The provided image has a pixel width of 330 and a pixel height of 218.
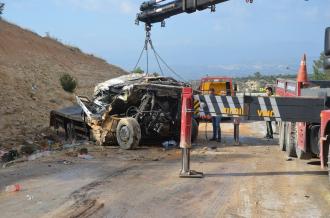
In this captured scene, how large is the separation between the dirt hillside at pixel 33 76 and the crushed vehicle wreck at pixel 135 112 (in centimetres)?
336

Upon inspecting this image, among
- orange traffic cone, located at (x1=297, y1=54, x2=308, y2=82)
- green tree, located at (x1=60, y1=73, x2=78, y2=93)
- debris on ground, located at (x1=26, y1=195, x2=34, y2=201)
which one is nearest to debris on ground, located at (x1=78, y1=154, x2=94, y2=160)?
debris on ground, located at (x1=26, y1=195, x2=34, y2=201)

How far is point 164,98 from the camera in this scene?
1658 centimetres

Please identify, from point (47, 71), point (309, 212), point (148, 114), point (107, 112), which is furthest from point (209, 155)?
point (47, 71)

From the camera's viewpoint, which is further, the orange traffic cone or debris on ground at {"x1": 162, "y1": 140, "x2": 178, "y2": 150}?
debris on ground at {"x1": 162, "y1": 140, "x2": 178, "y2": 150}

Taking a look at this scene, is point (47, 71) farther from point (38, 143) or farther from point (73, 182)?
point (73, 182)

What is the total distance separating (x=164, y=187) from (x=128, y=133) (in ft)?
21.0

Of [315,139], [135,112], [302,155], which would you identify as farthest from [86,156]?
[315,139]

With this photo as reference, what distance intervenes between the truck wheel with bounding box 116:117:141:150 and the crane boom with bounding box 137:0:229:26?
129 inches

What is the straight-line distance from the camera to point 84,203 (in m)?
8.09

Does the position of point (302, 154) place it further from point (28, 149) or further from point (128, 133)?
point (28, 149)

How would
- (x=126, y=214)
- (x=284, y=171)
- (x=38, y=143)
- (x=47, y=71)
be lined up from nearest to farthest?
(x=126, y=214), (x=284, y=171), (x=38, y=143), (x=47, y=71)

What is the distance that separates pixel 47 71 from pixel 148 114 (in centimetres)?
2115

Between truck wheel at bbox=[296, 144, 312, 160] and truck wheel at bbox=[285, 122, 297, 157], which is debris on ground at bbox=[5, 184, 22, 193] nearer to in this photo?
truck wheel at bbox=[296, 144, 312, 160]

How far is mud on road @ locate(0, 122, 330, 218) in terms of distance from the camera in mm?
7703
